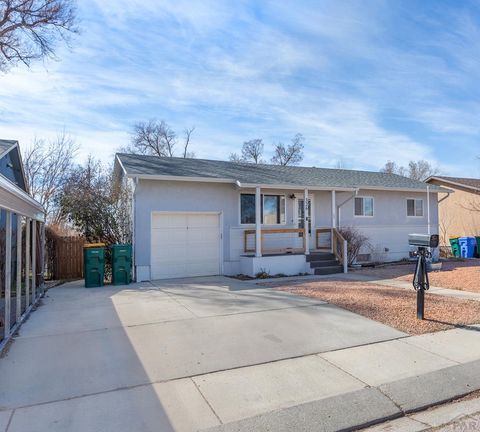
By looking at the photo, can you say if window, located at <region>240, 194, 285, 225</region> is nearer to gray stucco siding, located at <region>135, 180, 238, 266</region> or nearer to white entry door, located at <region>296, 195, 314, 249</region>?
gray stucco siding, located at <region>135, 180, 238, 266</region>

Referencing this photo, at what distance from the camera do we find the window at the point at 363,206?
653 inches

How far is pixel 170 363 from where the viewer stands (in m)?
4.69

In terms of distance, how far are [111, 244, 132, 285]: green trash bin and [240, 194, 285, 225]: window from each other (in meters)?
4.32

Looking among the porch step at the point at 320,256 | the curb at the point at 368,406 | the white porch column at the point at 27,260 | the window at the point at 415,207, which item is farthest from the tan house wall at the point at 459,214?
the white porch column at the point at 27,260

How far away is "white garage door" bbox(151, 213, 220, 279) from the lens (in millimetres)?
12383

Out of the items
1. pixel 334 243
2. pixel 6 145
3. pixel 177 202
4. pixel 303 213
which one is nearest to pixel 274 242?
pixel 303 213

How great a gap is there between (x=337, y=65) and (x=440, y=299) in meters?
7.98

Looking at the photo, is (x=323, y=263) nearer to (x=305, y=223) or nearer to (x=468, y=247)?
(x=305, y=223)

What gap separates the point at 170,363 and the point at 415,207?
1635 cm

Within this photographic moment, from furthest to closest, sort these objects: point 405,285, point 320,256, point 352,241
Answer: point 352,241 → point 320,256 → point 405,285

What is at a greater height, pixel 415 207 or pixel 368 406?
pixel 415 207

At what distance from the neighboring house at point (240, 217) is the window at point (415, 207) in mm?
1281

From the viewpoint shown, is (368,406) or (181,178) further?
(181,178)

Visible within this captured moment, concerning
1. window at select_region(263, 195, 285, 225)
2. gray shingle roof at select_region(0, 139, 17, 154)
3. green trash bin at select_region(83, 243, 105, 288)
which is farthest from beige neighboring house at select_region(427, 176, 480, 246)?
gray shingle roof at select_region(0, 139, 17, 154)
